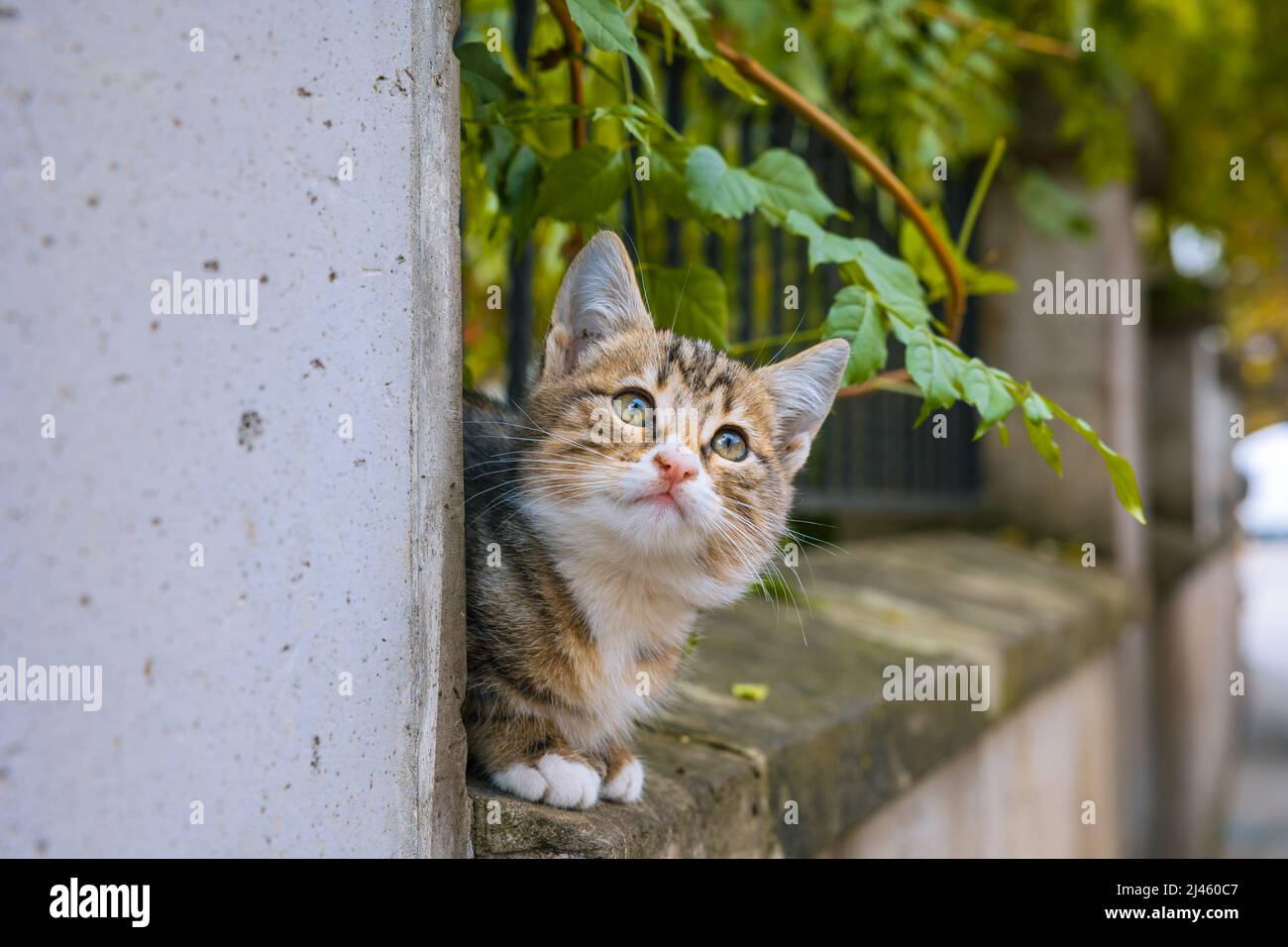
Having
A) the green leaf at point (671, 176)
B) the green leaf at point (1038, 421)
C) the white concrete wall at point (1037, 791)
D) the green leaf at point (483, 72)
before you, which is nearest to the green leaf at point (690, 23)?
the green leaf at point (671, 176)

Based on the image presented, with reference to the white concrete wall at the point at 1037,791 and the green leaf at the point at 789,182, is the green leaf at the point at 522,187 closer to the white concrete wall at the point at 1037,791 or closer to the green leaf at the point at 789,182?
the green leaf at the point at 789,182

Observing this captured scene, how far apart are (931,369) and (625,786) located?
0.75m

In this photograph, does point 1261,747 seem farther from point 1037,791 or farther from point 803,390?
point 803,390

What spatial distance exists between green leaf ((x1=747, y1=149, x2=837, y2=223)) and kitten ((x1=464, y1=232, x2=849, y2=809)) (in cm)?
24

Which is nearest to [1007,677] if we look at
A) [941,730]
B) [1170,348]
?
[941,730]

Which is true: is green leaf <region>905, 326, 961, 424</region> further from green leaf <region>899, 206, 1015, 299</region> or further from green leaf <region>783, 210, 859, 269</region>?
green leaf <region>899, 206, 1015, 299</region>

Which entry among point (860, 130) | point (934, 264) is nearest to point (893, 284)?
point (934, 264)

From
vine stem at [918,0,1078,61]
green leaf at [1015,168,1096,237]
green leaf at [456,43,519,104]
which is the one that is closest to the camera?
green leaf at [456,43,519,104]

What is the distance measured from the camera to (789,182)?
174 centimetres

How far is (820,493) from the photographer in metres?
5.05

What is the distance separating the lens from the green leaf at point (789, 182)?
172 cm

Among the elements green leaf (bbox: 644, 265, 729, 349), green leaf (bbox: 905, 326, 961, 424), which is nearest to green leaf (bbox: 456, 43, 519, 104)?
green leaf (bbox: 644, 265, 729, 349)

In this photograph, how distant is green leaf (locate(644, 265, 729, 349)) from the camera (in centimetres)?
185

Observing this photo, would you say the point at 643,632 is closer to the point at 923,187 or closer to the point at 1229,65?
the point at 923,187
